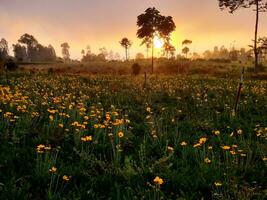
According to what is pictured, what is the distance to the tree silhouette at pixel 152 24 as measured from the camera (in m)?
43.7

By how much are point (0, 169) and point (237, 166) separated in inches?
174

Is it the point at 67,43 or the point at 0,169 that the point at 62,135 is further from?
the point at 67,43

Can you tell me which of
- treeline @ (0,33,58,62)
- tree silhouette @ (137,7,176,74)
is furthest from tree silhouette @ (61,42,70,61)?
tree silhouette @ (137,7,176,74)

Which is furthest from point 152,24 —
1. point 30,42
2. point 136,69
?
point 30,42

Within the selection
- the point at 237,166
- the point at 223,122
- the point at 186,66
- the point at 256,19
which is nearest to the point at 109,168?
the point at 237,166

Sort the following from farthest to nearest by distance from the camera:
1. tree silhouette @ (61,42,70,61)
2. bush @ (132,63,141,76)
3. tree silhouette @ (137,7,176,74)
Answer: tree silhouette @ (61,42,70,61) → tree silhouette @ (137,7,176,74) → bush @ (132,63,141,76)

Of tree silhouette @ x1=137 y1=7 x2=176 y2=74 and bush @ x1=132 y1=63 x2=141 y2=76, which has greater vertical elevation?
tree silhouette @ x1=137 y1=7 x2=176 y2=74

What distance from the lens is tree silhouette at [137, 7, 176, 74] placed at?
43719mm

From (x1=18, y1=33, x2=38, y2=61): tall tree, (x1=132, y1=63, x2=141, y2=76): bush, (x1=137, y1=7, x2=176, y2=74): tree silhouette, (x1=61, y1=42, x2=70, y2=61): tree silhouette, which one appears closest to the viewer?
(x1=132, y1=63, x2=141, y2=76): bush

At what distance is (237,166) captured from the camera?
4945mm

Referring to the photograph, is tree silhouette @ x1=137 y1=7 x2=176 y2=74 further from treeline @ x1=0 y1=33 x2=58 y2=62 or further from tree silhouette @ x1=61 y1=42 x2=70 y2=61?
tree silhouette @ x1=61 y1=42 x2=70 y2=61

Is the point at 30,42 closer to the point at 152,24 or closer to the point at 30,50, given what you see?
the point at 30,50

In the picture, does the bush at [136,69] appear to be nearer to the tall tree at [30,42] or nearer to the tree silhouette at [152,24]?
the tree silhouette at [152,24]

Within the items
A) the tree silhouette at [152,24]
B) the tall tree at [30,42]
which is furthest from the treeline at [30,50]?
the tree silhouette at [152,24]
